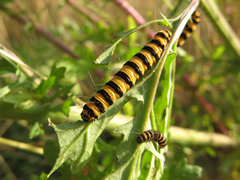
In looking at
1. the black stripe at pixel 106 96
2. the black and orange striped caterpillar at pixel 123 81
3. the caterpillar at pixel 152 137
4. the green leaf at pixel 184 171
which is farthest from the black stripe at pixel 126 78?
the green leaf at pixel 184 171

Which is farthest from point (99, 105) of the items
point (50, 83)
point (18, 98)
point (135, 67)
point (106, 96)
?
point (18, 98)

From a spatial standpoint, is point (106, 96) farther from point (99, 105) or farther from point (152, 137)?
point (152, 137)

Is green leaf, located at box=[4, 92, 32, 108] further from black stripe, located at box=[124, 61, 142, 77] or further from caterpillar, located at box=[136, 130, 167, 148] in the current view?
caterpillar, located at box=[136, 130, 167, 148]

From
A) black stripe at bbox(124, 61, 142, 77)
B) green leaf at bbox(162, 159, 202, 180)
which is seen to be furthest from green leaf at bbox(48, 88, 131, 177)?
green leaf at bbox(162, 159, 202, 180)

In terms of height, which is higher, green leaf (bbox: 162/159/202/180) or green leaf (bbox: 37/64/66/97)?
green leaf (bbox: 37/64/66/97)

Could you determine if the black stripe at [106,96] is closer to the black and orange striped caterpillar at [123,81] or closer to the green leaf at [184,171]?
the black and orange striped caterpillar at [123,81]

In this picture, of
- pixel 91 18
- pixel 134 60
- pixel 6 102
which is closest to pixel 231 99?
pixel 91 18

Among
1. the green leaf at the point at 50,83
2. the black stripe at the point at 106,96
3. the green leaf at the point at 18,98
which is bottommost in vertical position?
the green leaf at the point at 18,98
